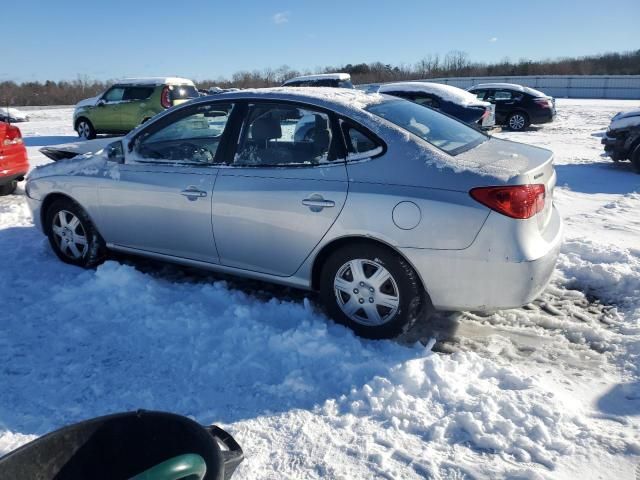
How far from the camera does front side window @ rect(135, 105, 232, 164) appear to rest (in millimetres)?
4254

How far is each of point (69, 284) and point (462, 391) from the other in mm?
3223

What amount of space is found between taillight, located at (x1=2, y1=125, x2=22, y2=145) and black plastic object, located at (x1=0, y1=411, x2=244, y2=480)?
7.45 m

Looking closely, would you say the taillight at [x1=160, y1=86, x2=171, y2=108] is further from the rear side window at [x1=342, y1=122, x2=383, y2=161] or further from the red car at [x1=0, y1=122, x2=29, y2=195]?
the rear side window at [x1=342, y1=122, x2=383, y2=161]

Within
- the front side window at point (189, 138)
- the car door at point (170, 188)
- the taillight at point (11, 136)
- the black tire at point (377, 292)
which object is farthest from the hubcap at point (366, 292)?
the taillight at point (11, 136)

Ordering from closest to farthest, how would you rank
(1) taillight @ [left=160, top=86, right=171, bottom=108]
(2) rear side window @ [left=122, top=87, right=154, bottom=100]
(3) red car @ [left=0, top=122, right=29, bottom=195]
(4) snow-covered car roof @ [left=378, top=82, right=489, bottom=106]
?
(3) red car @ [left=0, top=122, right=29, bottom=195]
(4) snow-covered car roof @ [left=378, top=82, right=489, bottom=106]
(1) taillight @ [left=160, top=86, right=171, bottom=108]
(2) rear side window @ [left=122, top=87, right=154, bottom=100]

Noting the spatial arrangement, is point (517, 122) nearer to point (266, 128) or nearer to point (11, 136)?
point (11, 136)

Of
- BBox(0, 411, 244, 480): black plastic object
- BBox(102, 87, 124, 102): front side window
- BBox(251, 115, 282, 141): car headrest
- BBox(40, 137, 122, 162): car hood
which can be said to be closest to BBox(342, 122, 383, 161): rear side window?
BBox(251, 115, 282, 141): car headrest

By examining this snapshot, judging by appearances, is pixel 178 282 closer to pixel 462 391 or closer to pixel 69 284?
pixel 69 284

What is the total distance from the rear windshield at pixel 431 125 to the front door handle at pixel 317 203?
717 millimetres

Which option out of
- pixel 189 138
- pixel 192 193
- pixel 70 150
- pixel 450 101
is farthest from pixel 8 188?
pixel 450 101

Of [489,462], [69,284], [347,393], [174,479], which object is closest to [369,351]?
[347,393]

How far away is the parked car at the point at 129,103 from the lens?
15406mm

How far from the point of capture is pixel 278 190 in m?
3.83

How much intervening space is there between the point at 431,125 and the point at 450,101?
33.8 feet
